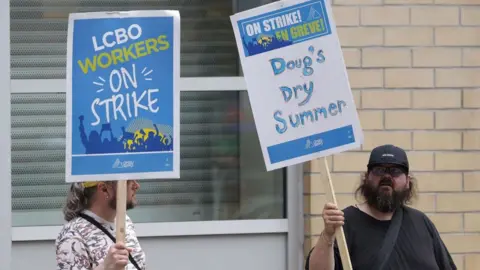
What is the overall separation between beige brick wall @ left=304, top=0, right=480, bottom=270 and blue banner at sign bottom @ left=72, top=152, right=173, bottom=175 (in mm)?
2416

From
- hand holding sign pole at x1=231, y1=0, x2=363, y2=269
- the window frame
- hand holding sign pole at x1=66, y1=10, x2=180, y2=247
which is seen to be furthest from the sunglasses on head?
the window frame

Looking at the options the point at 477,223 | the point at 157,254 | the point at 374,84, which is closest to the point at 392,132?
the point at 374,84

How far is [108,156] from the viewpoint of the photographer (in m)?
5.29

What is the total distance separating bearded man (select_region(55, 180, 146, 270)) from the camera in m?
5.20

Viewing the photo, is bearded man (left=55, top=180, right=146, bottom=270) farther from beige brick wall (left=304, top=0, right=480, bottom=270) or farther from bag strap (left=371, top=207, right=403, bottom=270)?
beige brick wall (left=304, top=0, right=480, bottom=270)

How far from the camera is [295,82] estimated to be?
18.6ft

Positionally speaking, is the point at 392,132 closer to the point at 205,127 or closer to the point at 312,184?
the point at 312,184

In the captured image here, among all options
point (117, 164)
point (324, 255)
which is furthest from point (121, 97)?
point (324, 255)

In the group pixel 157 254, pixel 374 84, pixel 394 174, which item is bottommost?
pixel 157 254

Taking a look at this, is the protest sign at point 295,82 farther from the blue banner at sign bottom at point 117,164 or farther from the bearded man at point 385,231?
the blue banner at sign bottom at point 117,164

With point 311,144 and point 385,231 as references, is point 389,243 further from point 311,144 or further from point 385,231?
point 311,144

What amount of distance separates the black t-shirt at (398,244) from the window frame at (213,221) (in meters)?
1.86

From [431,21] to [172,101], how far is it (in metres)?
2.95

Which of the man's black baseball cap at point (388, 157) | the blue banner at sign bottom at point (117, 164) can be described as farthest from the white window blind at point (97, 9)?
the blue banner at sign bottom at point (117, 164)
